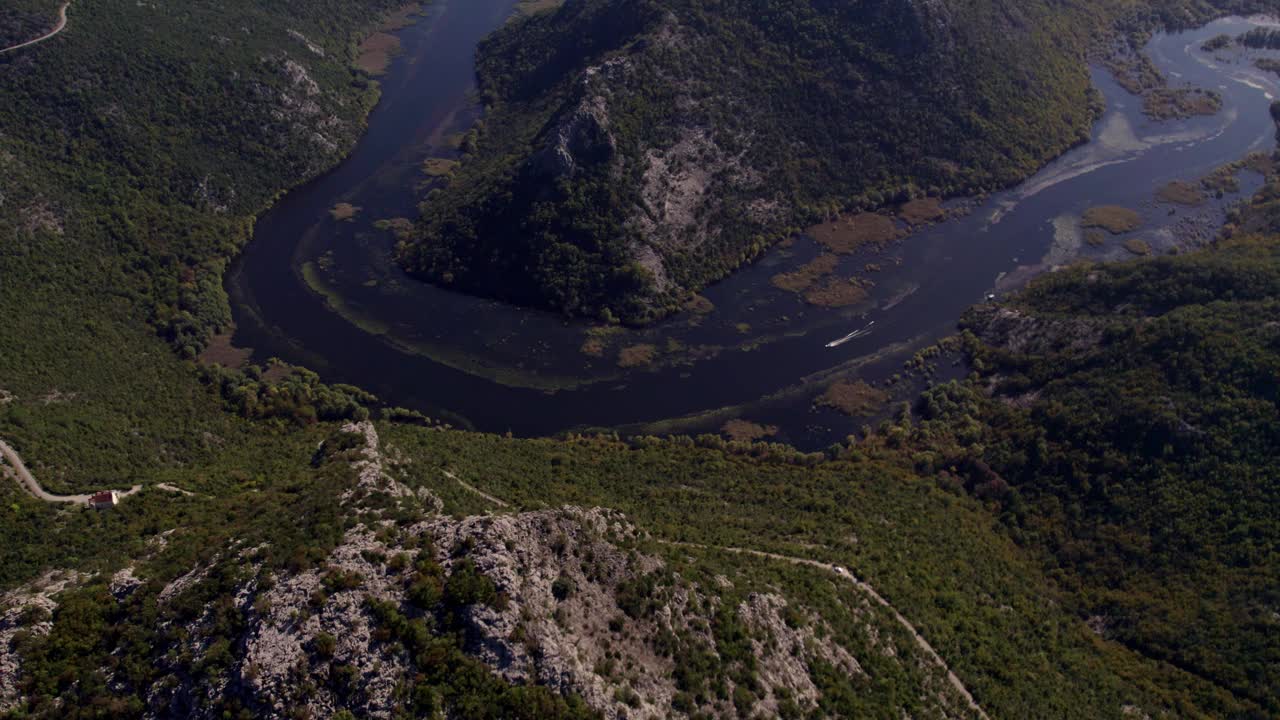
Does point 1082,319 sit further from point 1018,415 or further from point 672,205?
point 672,205

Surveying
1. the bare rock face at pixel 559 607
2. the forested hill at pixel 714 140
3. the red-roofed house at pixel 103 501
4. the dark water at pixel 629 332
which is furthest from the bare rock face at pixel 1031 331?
the red-roofed house at pixel 103 501

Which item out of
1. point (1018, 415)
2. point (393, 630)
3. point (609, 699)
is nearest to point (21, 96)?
point (393, 630)

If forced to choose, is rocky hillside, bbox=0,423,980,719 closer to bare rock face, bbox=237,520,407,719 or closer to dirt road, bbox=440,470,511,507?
bare rock face, bbox=237,520,407,719

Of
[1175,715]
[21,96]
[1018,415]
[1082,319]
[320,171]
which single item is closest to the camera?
[1175,715]

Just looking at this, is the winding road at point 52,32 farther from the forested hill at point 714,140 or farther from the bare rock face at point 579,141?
the bare rock face at point 579,141

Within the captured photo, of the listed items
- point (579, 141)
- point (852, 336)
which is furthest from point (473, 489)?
point (579, 141)
